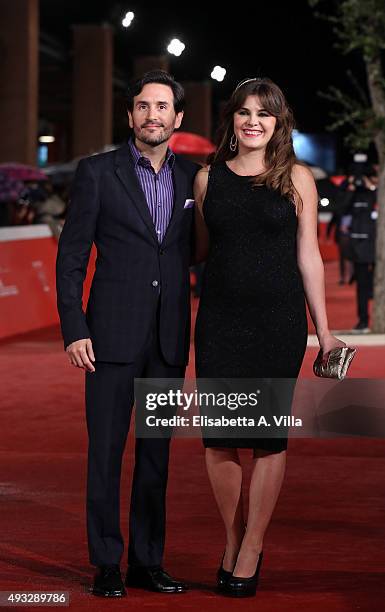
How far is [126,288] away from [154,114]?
0.69 m

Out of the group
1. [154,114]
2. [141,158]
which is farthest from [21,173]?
[154,114]

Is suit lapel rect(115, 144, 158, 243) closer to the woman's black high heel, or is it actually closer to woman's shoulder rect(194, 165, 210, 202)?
woman's shoulder rect(194, 165, 210, 202)

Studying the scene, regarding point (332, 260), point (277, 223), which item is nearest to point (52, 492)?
point (277, 223)

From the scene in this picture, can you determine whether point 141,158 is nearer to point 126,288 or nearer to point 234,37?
point 126,288

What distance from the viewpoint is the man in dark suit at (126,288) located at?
6.75m

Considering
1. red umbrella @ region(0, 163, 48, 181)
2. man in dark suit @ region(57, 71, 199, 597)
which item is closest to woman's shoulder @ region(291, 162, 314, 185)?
man in dark suit @ region(57, 71, 199, 597)

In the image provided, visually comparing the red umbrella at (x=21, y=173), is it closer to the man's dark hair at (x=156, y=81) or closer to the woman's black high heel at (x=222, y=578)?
the man's dark hair at (x=156, y=81)

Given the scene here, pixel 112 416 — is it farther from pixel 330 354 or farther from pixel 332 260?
pixel 332 260

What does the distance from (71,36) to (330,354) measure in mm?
67303

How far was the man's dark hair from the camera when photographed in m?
6.80

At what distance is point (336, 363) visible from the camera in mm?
6711

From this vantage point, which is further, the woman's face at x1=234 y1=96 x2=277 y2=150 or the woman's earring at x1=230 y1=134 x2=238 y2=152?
the woman's earring at x1=230 y1=134 x2=238 y2=152

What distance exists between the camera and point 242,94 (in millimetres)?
6738

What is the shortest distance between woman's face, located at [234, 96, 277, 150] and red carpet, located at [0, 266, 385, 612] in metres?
1.77
